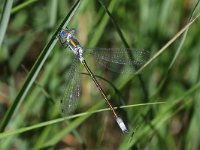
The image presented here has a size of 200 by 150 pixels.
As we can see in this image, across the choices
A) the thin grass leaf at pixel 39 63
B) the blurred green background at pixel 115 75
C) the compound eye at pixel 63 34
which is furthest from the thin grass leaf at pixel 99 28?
the thin grass leaf at pixel 39 63

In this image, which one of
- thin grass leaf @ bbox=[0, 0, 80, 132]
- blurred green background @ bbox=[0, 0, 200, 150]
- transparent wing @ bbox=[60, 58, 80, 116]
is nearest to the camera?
thin grass leaf @ bbox=[0, 0, 80, 132]

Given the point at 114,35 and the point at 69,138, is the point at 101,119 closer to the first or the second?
the point at 69,138

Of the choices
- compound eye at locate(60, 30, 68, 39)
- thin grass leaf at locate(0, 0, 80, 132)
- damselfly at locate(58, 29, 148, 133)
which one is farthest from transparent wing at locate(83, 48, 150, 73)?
thin grass leaf at locate(0, 0, 80, 132)

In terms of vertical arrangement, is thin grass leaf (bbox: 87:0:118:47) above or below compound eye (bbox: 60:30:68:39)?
below

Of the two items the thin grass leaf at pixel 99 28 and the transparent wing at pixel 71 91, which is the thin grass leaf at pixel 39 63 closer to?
the transparent wing at pixel 71 91

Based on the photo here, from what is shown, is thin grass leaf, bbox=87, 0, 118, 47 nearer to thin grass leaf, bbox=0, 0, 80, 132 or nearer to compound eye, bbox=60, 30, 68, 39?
compound eye, bbox=60, 30, 68, 39

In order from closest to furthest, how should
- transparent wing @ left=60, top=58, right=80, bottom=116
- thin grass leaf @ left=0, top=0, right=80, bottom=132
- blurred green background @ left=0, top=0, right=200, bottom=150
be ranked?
thin grass leaf @ left=0, top=0, right=80, bottom=132, transparent wing @ left=60, top=58, right=80, bottom=116, blurred green background @ left=0, top=0, right=200, bottom=150

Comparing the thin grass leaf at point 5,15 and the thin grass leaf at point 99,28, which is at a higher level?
the thin grass leaf at point 99,28

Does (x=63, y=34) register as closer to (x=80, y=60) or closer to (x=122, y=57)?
(x=80, y=60)
